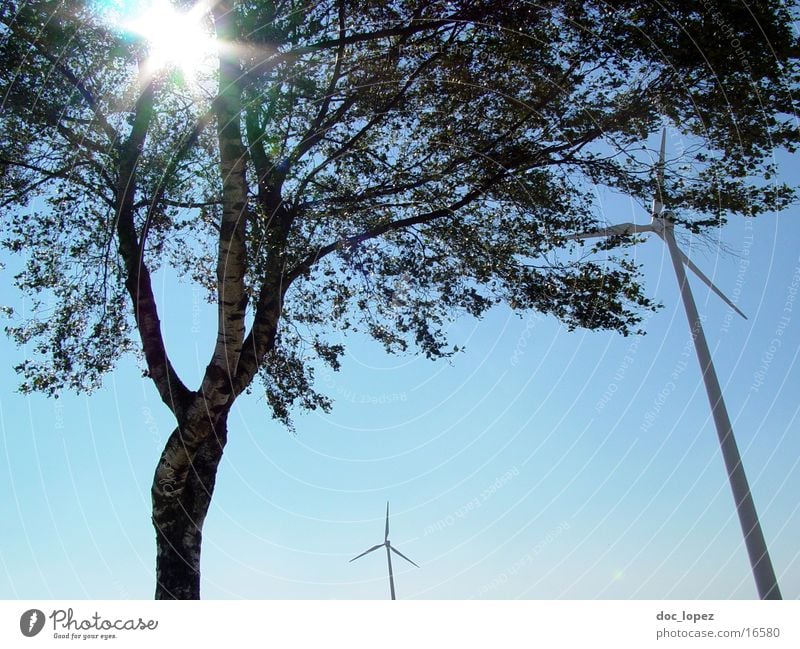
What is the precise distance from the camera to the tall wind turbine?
14.9 metres

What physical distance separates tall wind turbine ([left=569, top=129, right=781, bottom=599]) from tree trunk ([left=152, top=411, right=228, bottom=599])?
992 centimetres

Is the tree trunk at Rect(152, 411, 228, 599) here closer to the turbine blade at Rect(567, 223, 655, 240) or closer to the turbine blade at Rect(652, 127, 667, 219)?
the turbine blade at Rect(567, 223, 655, 240)

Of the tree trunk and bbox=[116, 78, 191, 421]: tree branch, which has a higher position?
bbox=[116, 78, 191, 421]: tree branch

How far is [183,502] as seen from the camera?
1573cm

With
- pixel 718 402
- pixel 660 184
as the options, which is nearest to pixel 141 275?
pixel 660 184

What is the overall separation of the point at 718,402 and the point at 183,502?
41.0 feet

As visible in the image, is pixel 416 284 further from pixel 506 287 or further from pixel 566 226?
pixel 566 226

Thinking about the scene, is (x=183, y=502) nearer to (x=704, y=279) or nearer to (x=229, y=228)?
(x=229, y=228)

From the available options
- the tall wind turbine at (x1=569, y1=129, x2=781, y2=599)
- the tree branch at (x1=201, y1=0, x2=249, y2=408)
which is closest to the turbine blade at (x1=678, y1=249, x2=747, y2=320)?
the tall wind turbine at (x1=569, y1=129, x2=781, y2=599)

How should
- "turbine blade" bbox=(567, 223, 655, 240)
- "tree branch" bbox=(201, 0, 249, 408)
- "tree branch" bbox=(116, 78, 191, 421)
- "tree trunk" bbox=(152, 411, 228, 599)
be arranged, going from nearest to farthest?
"tree trunk" bbox=(152, 411, 228, 599) → "tree branch" bbox=(201, 0, 249, 408) → "tree branch" bbox=(116, 78, 191, 421) → "turbine blade" bbox=(567, 223, 655, 240)

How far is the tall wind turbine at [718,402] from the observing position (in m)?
14.9

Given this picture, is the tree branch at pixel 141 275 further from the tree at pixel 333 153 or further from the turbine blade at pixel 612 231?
the turbine blade at pixel 612 231

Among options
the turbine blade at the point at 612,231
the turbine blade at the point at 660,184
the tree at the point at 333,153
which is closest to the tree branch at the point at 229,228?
the tree at the point at 333,153

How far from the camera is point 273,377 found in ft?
68.7
